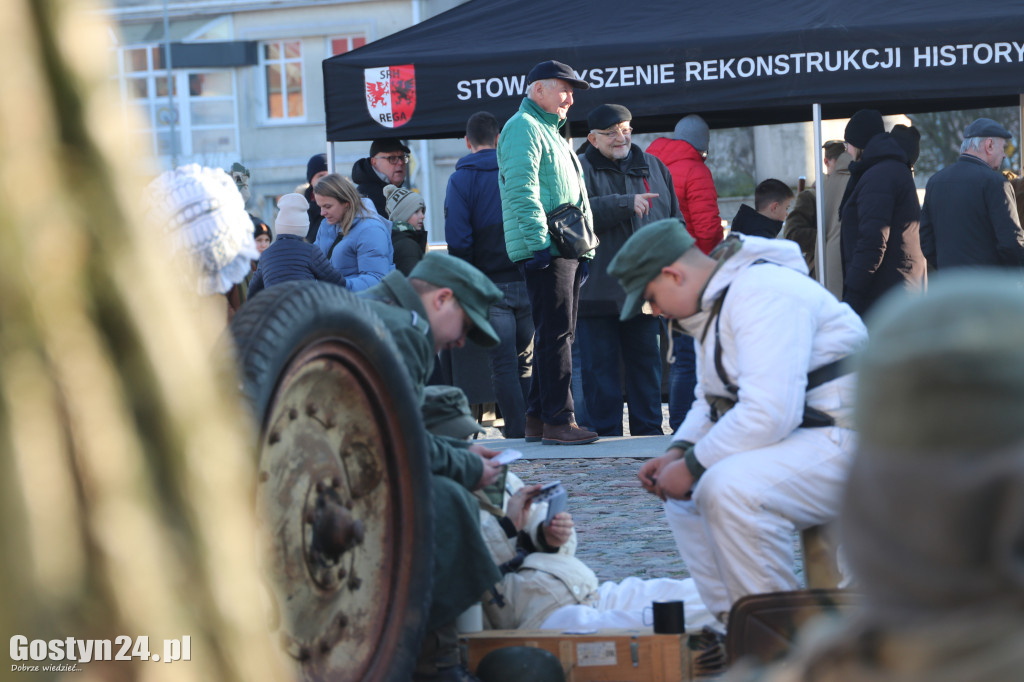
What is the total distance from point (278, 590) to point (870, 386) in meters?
1.90

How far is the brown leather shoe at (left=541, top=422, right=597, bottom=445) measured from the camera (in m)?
7.23

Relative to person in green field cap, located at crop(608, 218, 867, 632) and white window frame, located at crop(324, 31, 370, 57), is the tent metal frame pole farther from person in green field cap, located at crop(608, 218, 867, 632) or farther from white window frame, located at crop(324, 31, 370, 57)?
white window frame, located at crop(324, 31, 370, 57)

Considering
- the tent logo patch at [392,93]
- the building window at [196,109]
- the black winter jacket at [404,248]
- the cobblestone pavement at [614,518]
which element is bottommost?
the cobblestone pavement at [614,518]

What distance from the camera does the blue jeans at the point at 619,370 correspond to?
7.68 m

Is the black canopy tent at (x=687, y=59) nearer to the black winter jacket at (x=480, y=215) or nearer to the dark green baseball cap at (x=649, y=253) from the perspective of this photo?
the black winter jacket at (x=480, y=215)

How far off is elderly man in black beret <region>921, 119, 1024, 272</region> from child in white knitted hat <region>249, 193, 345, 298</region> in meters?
4.25

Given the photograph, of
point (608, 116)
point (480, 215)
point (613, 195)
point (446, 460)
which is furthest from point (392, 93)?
point (446, 460)

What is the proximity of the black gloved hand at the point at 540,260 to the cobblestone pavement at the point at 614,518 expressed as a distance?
112 centimetres

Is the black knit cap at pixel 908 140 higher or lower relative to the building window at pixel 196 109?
lower

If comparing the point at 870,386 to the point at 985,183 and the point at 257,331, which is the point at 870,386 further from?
the point at 985,183

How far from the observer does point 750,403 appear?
361cm

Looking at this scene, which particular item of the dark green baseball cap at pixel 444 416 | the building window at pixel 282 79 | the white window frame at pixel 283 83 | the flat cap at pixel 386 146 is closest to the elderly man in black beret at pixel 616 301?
the flat cap at pixel 386 146

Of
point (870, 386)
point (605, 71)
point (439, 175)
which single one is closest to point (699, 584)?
point (870, 386)

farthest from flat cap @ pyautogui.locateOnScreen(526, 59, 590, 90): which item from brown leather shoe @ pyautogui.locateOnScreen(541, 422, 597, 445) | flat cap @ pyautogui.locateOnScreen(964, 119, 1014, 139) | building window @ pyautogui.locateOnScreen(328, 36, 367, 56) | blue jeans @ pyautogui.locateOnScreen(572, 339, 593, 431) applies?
building window @ pyautogui.locateOnScreen(328, 36, 367, 56)
